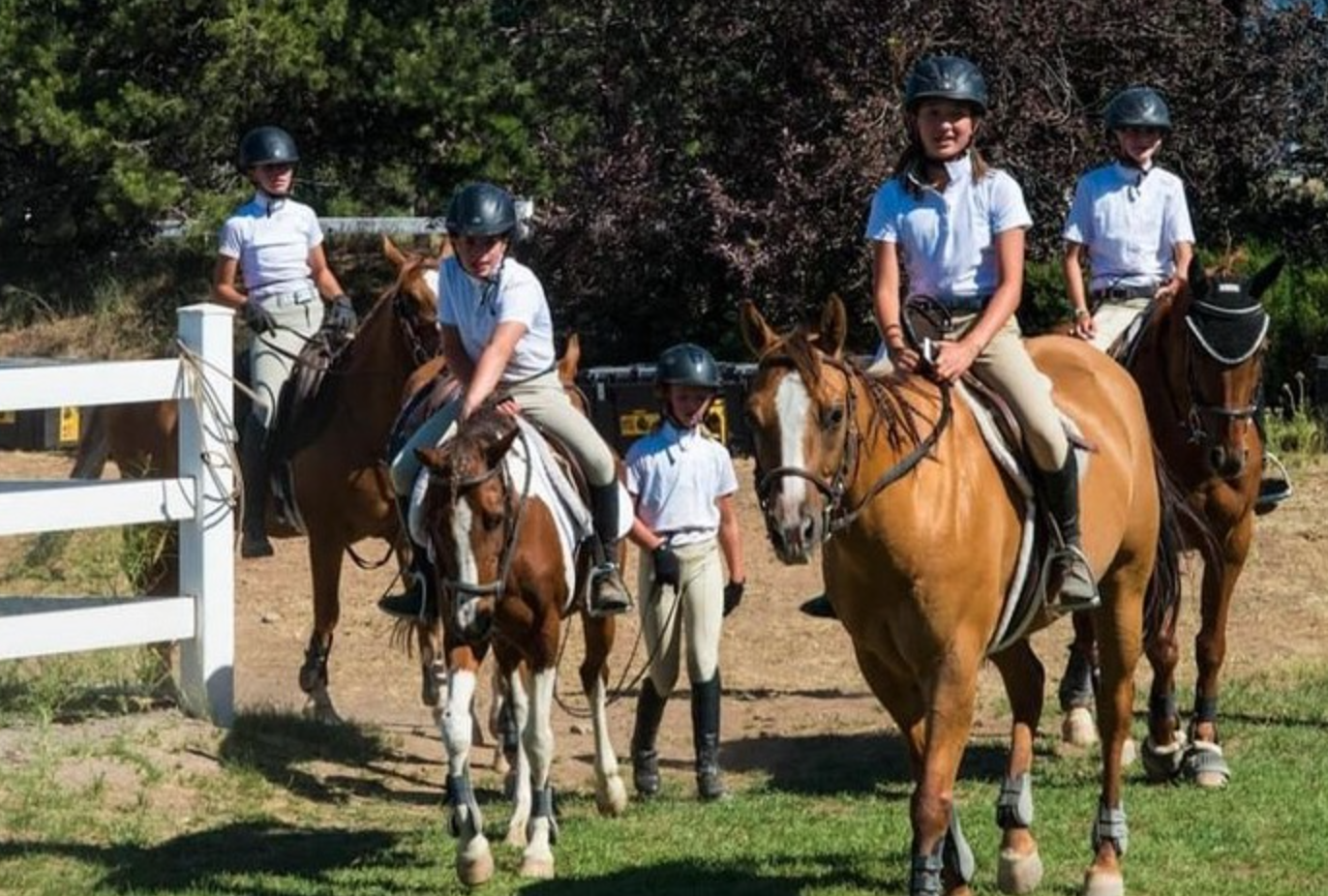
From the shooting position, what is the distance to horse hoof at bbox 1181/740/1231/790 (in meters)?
10.9

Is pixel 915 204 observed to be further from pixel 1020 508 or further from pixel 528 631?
pixel 528 631

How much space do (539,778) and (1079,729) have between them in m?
3.69

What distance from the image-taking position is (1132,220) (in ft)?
40.0

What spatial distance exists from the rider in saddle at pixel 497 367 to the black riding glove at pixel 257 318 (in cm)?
371

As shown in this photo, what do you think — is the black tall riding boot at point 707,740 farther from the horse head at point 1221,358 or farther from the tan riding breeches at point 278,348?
the tan riding breeches at point 278,348

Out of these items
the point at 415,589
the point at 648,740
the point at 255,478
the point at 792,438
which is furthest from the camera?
the point at 255,478

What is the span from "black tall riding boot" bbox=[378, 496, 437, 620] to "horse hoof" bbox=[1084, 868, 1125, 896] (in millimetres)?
2783

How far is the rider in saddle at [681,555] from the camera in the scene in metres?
11.2

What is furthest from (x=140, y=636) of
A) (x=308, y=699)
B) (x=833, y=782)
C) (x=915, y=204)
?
(x=915, y=204)

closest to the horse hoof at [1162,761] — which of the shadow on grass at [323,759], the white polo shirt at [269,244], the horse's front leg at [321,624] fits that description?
the shadow on grass at [323,759]

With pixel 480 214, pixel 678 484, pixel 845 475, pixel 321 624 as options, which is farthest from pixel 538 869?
pixel 321 624

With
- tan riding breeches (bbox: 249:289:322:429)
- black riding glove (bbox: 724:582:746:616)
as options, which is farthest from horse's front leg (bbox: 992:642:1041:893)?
tan riding breeches (bbox: 249:289:322:429)

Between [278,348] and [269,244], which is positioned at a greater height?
[269,244]

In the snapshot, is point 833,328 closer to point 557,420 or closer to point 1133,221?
point 557,420
